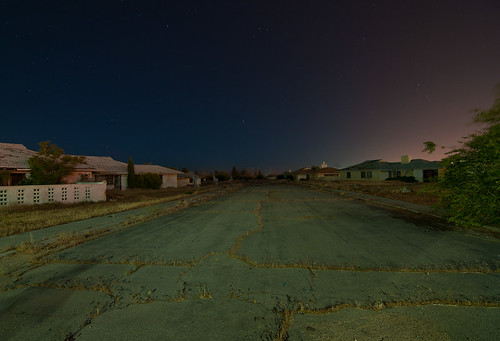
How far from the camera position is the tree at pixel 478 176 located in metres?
6.10

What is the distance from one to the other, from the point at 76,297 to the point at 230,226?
201 inches

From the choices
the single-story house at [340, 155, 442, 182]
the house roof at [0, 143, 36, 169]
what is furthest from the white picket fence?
the single-story house at [340, 155, 442, 182]

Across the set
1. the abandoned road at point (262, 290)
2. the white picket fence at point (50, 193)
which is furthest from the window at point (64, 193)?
the abandoned road at point (262, 290)

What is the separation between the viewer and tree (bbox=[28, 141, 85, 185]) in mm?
14273

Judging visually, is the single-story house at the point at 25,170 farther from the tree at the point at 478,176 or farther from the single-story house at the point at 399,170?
the single-story house at the point at 399,170

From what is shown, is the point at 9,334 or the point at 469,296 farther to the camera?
the point at 469,296

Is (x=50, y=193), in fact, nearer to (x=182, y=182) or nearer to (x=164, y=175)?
(x=164, y=175)

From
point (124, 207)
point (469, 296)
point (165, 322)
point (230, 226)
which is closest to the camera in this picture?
point (165, 322)

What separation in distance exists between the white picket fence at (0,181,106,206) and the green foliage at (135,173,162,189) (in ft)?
49.6

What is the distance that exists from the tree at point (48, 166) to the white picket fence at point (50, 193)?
164 centimetres

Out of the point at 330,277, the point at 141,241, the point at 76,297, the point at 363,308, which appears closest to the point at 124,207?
the point at 141,241

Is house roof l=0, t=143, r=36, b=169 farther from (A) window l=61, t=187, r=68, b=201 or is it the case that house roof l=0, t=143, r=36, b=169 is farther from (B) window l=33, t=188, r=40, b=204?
(A) window l=61, t=187, r=68, b=201

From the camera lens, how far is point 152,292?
3.37 metres

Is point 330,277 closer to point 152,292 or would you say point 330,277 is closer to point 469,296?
point 469,296
